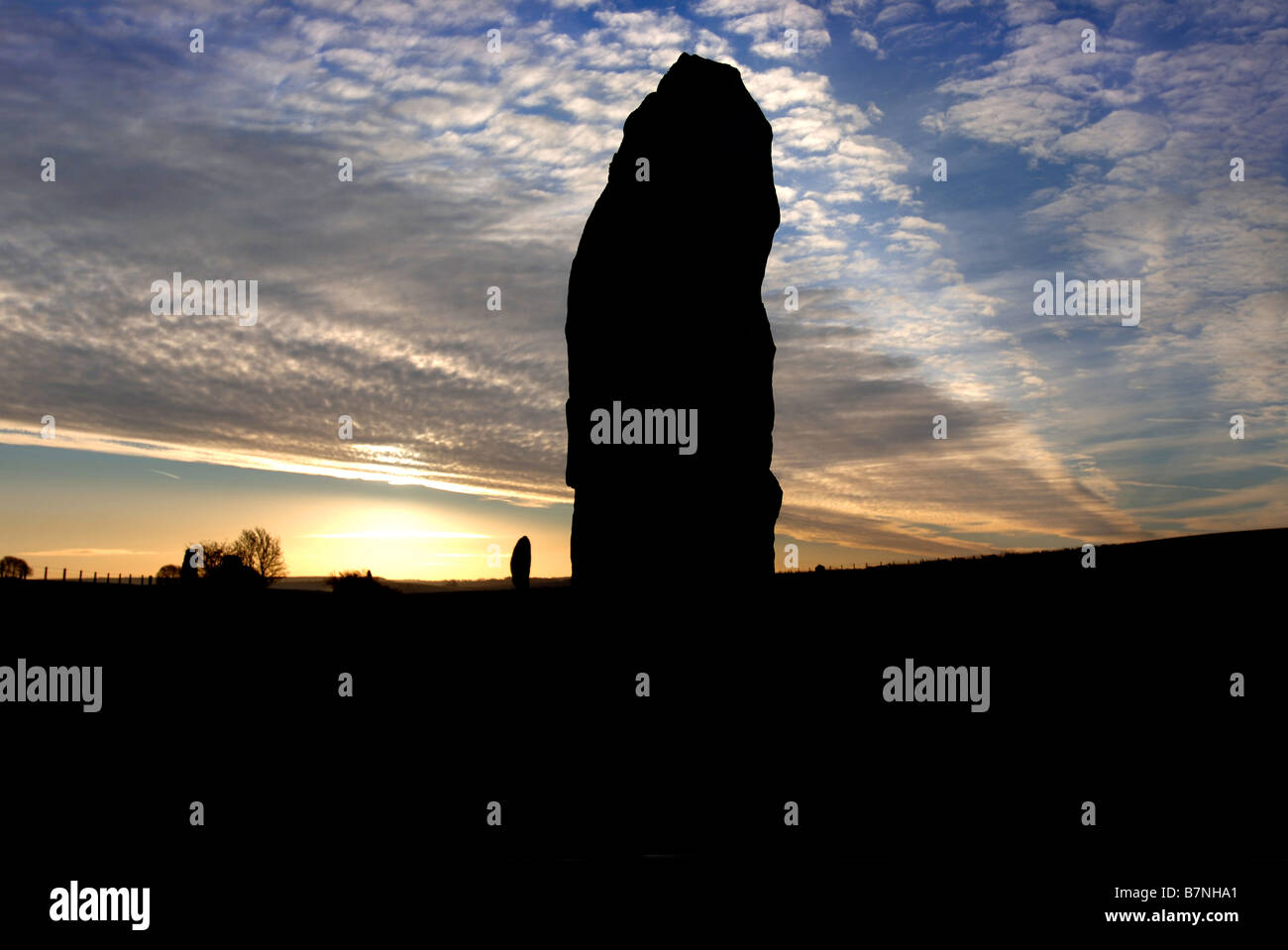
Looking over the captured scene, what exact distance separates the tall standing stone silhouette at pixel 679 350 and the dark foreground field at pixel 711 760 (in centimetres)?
82

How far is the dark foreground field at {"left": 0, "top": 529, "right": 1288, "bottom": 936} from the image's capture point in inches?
284

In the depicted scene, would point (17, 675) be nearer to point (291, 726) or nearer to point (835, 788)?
point (291, 726)

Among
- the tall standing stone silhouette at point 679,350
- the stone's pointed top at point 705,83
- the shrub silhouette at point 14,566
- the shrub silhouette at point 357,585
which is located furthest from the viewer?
the shrub silhouette at point 14,566

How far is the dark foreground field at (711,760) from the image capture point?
7.20m

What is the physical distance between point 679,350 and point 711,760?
5.51m

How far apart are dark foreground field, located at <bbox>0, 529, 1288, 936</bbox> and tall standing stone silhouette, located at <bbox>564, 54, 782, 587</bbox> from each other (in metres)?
0.82

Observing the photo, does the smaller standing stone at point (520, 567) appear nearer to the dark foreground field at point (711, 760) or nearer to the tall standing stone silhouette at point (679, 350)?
the dark foreground field at point (711, 760)

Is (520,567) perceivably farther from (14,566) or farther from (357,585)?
(14,566)

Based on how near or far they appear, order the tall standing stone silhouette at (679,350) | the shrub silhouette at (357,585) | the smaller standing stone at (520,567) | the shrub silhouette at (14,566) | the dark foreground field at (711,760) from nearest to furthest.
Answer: the dark foreground field at (711,760)
the tall standing stone silhouette at (679,350)
the smaller standing stone at (520,567)
the shrub silhouette at (357,585)
the shrub silhouette at (14,566)

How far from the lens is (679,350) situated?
1245 centimetres

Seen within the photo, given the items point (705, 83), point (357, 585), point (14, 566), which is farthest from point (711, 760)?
point (14, 566)

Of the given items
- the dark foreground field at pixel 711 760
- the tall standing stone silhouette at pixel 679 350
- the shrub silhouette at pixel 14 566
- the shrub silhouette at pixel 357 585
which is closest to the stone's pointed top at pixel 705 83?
the tall standing stone silhouette at pixel 679 350

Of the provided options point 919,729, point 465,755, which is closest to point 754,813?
point 919,729
